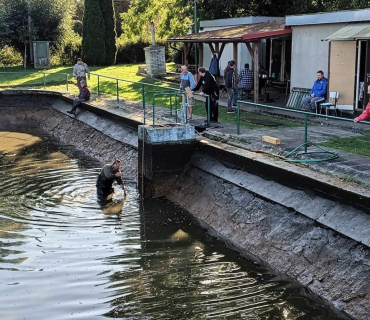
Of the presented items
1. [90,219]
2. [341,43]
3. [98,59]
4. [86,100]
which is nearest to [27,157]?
[86,100]

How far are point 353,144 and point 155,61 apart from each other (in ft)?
64.0

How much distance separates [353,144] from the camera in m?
13.4

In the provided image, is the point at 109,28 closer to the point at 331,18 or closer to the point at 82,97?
the point at 82,97

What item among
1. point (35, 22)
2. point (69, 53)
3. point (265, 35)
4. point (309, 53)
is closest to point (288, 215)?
point (309, 53)

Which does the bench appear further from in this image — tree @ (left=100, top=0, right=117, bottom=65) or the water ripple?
tree @ (left=100, top=0, right=117, bottom=65)

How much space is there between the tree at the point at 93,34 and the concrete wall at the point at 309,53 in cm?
2103

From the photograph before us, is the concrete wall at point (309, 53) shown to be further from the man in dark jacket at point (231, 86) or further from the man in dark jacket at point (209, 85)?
the man in dark jacket at point (209, 85)

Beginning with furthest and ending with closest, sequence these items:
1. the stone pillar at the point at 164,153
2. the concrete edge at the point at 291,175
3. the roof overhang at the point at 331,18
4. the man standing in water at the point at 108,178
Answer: the roof overhang at the point at 331,18
the stone pillar at the point at 164,153
the man standing in water at the point at 108,178
the concrete edge at the point at 291,175

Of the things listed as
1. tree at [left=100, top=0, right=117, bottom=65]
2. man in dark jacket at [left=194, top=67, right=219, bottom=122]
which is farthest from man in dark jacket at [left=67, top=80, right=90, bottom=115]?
tree at [left=100, top=0, right=117, bottom=65]

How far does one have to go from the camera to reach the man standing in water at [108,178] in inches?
536

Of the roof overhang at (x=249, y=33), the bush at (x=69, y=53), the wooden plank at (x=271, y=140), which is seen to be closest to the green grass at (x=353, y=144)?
the wooden plank at (x=271, y=140)

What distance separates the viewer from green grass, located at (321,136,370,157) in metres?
12.7

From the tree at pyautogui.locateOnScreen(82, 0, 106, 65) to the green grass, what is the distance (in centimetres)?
2726

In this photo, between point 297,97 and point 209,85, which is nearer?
point 209,85
